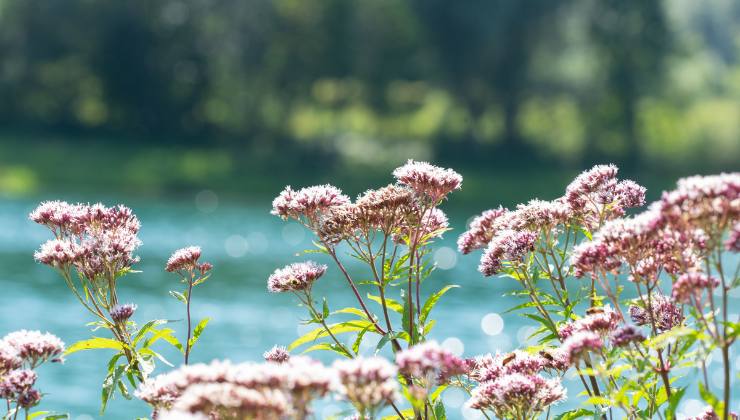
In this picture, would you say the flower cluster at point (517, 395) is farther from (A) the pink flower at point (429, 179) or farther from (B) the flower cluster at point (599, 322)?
(A) the pink flower at point (429, 179)

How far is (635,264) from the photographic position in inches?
158

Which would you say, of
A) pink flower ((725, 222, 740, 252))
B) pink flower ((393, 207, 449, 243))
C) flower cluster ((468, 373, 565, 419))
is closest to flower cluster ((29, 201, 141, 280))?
pink flower ((393, 207, 449, 243))

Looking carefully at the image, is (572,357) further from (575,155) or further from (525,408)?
(575,155)

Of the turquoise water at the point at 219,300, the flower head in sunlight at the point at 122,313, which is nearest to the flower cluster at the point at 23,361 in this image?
the flower head in sunlight at the point at 122,313

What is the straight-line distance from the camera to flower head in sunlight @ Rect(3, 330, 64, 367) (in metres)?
3.90

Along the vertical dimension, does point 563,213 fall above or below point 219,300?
below

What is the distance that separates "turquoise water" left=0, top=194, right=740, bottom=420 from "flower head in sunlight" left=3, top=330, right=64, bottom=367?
14163mm

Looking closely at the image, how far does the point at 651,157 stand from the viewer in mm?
68125

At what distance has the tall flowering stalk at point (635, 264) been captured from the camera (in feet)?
11.8

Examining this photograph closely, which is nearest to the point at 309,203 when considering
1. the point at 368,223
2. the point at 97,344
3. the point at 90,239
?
the point at 368,223

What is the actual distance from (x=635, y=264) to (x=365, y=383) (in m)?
1.52

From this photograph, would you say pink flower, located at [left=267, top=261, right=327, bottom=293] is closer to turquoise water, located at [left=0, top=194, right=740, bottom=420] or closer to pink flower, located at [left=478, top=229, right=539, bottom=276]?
pink flower, located at [left=478, top=229, right=539, bottom=276]

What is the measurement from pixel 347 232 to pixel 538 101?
71995mm

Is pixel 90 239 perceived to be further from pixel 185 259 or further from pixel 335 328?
pixel 335 328
